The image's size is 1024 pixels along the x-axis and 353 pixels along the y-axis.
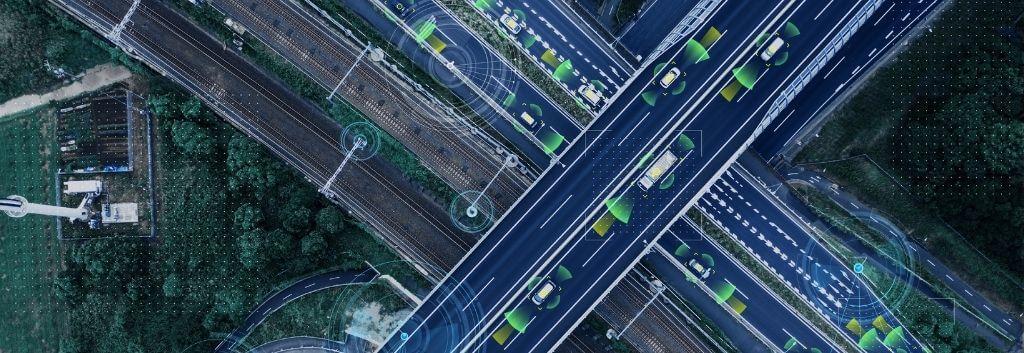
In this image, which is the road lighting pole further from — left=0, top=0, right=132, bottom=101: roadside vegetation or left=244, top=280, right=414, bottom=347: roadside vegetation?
left=0, top=0, right=132, bottom=101: roadside vegetation

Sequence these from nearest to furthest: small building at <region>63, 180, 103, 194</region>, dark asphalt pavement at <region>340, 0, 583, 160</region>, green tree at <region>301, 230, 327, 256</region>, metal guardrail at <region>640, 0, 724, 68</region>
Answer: metal guardrail at <region>640, 0, 724, 68</region> < green tree at <region>301, 230, 327, 256</region> < small building at <region>63, 180, 103, 194</region> < dark asphalt pavement at <region>340, 0, 583, 160</region>

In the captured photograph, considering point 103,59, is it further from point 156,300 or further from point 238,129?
point 156,300

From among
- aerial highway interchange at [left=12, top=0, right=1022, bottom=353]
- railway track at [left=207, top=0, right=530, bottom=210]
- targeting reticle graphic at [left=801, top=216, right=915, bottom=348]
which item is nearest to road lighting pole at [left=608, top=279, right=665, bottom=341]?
aerial highway interchange at [left=12, top=0, right=1022, bottom=353]

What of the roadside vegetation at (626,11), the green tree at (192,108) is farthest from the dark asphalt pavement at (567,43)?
the green tree at (192,108)

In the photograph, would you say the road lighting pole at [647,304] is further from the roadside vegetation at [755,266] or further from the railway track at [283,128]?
the railway track at [283,128]

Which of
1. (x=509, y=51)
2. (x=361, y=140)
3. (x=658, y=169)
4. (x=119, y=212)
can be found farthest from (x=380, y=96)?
(x=119, y=212)

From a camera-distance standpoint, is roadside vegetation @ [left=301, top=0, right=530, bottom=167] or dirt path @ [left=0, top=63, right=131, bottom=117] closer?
roadside vegetation @ [left=301, top=0, right=530, bottom=167]
